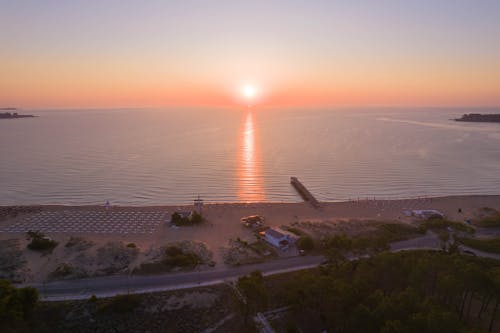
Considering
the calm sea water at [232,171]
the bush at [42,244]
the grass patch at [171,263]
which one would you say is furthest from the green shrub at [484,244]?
the bush at [42,244]

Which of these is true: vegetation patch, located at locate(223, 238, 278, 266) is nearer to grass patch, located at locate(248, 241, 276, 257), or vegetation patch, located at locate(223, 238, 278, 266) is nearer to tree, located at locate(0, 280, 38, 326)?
grass patch, located at locate(248, 241, 276, 257)

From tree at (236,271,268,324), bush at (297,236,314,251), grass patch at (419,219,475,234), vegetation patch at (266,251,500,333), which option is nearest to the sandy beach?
grass patch at (419,219,475,234)

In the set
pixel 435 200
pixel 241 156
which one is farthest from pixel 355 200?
pixel 241 156

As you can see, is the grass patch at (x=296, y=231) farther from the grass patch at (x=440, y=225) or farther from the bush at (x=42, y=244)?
the bush at (x=42, y=244)

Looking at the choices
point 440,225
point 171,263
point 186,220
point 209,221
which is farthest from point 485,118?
point 171,263

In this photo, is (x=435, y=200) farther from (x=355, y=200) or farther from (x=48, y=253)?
(x=48, y=253)
